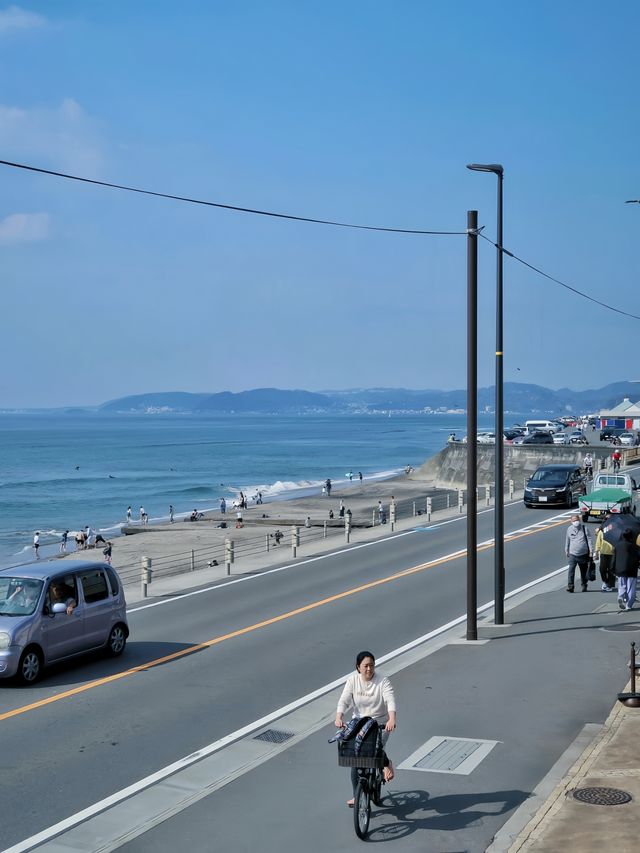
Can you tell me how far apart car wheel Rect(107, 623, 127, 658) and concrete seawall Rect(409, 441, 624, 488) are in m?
61.6

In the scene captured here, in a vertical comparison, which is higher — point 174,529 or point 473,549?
point 473,549

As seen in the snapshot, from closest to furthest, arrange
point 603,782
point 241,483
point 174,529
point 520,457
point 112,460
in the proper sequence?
point 603,782, point 174,529, point 520,457, point 241,483, point 112,460

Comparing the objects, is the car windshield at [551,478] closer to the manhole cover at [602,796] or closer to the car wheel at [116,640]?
the car wheel at [116,640]

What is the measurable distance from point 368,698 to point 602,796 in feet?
7.09

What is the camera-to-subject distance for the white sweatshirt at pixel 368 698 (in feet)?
29.0

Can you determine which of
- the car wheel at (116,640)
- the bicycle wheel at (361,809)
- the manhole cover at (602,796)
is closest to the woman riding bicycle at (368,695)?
the bicycle wheel at (361,809)

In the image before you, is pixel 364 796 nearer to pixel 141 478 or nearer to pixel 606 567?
pixel 606 567

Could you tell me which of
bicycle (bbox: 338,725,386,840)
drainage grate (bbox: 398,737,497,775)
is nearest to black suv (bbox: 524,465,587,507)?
drainage grate (bbox: 398,737,497,775)

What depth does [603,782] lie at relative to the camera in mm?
9203

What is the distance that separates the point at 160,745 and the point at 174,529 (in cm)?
5714

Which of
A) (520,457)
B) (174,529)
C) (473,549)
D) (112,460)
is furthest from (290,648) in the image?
(112,460)

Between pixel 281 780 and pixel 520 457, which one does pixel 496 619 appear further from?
pixel 520 457

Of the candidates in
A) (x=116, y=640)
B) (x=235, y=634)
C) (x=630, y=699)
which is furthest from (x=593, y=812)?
(x=235, y=634)

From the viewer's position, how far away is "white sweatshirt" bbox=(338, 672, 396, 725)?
29.0 ft
